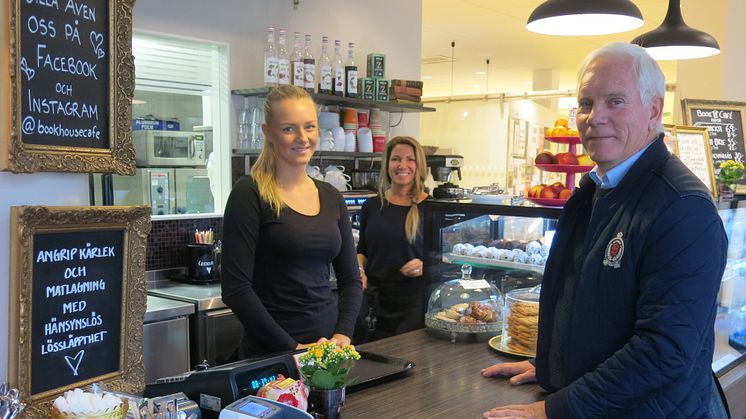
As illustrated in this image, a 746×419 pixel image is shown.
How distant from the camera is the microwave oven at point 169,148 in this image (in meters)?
3.67

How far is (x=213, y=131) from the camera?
392 cm

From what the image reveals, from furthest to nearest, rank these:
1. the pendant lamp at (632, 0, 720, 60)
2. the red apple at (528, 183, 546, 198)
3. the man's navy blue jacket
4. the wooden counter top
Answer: the pendant lamp at (632, 0, 720, 60)
the red apple at (528, 183, 546, 198)
the wooden counter top
the man's navy blue jacket

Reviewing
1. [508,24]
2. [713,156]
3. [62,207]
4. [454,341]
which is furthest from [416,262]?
[508,24]

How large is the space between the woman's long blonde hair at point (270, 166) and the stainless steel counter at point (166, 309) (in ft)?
3.89

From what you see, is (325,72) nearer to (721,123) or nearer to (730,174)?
(721,123)

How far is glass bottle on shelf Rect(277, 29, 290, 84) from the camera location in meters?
3.86

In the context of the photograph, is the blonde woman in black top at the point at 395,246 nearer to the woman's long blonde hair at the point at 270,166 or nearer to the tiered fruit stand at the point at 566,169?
the tiered fruit stand at the point at 566,169

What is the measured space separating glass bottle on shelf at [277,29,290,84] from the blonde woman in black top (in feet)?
3.10

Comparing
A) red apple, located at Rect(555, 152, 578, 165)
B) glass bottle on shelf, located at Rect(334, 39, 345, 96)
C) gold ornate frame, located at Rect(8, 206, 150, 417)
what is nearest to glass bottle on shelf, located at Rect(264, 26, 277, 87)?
glass bottle on shelf, located at Rect(334, 39, 345, 96)

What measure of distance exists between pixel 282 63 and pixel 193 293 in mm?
1492

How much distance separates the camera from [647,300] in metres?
1.29

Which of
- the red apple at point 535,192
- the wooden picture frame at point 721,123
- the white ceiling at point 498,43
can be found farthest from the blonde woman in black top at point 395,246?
the white ceiling at point 498,43

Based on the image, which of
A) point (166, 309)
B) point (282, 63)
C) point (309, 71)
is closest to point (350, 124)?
point (309, 71)

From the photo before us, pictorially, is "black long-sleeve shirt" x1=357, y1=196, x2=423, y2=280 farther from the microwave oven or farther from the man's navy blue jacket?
the man's navy blue jacket
